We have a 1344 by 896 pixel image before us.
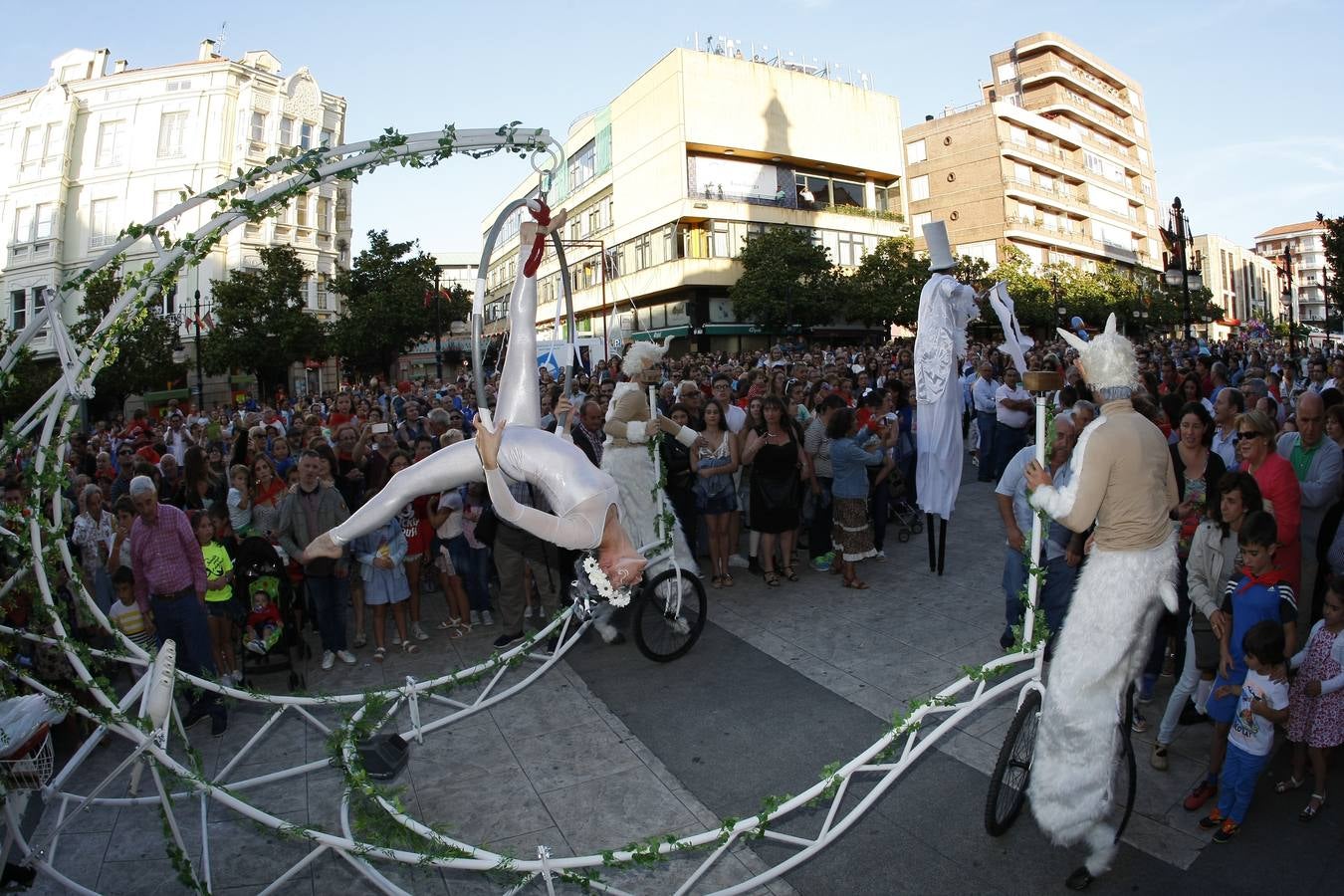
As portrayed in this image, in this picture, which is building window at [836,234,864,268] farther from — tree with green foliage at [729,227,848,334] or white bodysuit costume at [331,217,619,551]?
white bodysuit costume at [331,217,619,551]

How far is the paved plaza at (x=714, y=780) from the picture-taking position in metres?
4.08

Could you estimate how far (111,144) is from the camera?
141 feet

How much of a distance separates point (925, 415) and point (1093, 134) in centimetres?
8201

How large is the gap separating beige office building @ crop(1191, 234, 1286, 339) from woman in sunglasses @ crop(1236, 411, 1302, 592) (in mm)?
97745

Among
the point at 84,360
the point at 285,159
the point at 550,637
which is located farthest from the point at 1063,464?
the point at 84,360

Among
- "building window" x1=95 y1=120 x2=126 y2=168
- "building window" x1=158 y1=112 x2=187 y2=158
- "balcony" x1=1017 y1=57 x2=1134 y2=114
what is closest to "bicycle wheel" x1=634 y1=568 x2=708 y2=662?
"building window" x1=158 y1=112 x2=187 y2=158

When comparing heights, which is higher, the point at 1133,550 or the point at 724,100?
the point at 724,100

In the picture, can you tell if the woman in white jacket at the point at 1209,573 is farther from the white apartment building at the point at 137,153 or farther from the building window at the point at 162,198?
the building window at the point at 162,198

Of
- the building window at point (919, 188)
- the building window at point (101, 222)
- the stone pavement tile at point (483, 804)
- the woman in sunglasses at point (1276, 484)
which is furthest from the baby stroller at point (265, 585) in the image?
the building window at point (919, 188)

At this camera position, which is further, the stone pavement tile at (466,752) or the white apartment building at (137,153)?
the white apartment building at (137,153)

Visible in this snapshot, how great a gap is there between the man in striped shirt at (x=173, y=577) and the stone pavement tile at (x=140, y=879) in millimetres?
1599

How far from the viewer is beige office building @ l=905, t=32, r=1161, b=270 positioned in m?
59.2

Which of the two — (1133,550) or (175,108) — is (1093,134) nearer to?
(175,108)

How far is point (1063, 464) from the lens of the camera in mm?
6047
